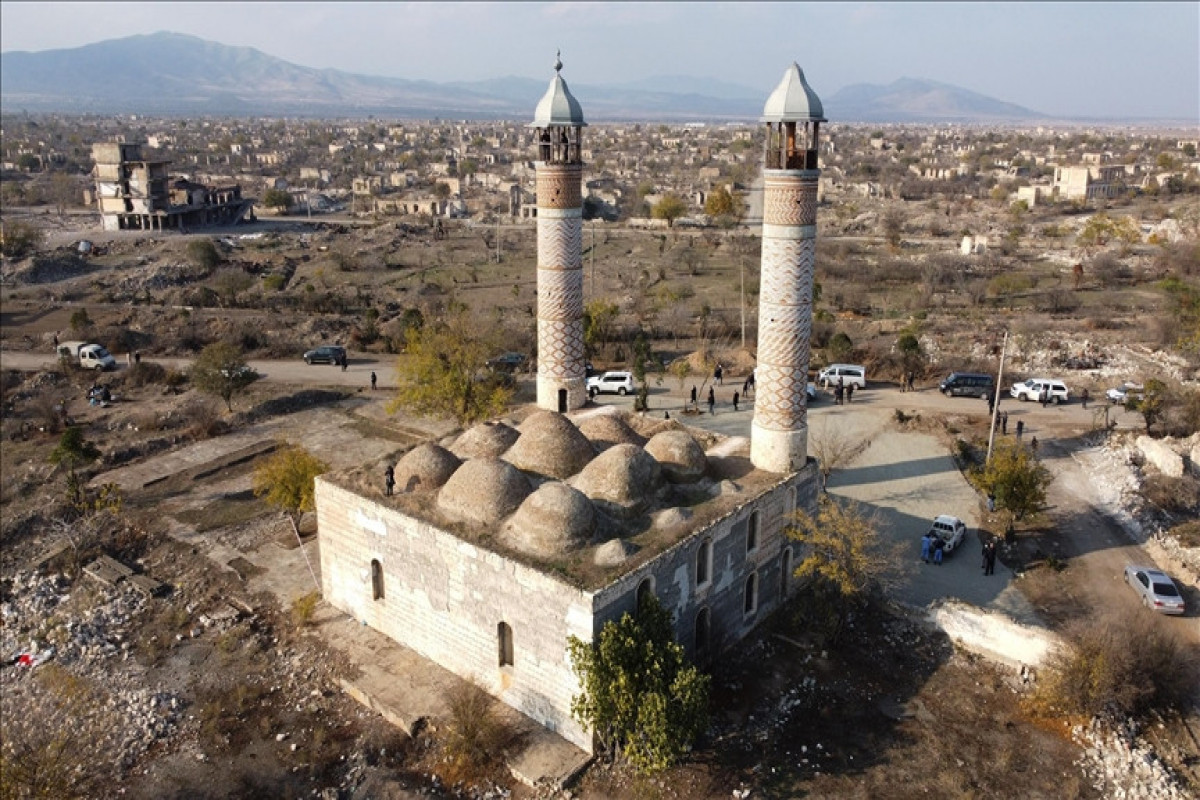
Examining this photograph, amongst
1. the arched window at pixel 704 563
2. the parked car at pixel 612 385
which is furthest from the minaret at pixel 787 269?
the parked car at pixel 612 385

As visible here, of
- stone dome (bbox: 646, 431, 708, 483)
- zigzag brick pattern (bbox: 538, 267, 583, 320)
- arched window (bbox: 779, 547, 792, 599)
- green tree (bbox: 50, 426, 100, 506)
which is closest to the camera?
stone dome (bbox: 646, 431, 708, 483)

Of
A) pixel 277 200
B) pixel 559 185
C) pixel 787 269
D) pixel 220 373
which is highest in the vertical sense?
pixel 559 185

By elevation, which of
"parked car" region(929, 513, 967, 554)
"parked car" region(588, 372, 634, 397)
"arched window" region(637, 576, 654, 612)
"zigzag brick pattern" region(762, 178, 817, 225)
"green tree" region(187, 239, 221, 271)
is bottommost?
"parked car" region(929, 513, 967, 554)

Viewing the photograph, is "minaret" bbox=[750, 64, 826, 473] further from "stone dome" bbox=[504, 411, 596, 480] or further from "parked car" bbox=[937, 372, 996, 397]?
"parked car" bbox=[937, 372, 996, 397]

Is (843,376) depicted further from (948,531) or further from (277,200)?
(277,200)

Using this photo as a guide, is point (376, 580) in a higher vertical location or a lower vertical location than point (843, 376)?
lower

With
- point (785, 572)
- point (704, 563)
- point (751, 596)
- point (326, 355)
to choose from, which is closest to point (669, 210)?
point (326, 355)

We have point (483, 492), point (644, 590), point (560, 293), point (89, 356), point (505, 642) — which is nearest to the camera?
point (644, 590)

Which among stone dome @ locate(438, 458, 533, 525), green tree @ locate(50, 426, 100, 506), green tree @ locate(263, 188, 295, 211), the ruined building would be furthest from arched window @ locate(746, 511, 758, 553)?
green tree @ locate(263, 188, 295, 211)
